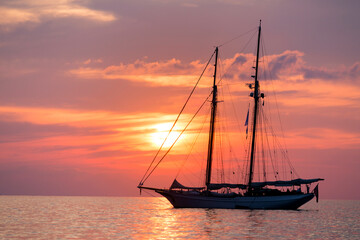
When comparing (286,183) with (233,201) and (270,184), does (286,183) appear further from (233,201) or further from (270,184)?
(233,201)

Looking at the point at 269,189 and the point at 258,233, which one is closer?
the point at 258,233

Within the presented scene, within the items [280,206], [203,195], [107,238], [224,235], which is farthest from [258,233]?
[280,206]

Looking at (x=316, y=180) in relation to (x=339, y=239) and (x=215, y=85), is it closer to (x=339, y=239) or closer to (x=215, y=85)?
(x=215, y=85)

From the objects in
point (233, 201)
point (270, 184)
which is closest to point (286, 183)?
point (270, 184)

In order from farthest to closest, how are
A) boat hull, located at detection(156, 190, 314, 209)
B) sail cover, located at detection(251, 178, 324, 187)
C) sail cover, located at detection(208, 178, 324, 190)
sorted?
sail cover, located at detection(251, 178, 324, 187), sail cover, located at detection(208, 178, 324, 190), boat hull, located at detection(156, 190, 314, 209)

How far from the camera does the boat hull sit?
123m

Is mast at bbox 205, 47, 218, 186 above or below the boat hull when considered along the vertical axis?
above

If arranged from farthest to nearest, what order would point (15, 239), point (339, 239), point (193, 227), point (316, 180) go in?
point (316, 180) → point (193, 227) → point (339, 239) → point (15, 239)

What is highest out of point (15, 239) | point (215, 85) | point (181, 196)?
point (215, 85)

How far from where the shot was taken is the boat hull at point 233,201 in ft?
405

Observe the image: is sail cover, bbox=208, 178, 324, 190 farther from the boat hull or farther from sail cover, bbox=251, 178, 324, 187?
the boat hull

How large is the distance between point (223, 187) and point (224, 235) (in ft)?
161

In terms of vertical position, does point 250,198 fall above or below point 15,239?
above

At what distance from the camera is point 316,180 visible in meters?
133
